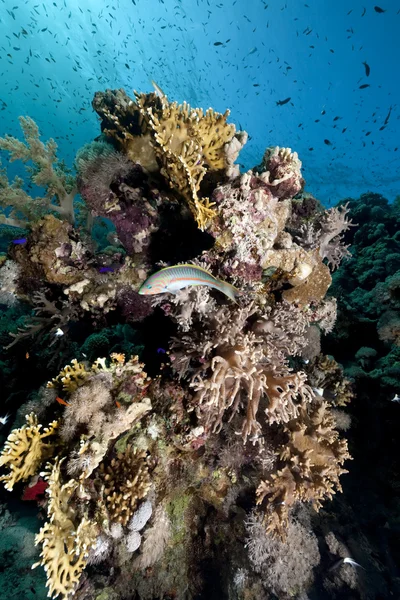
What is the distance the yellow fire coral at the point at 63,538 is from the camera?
2.89 meters

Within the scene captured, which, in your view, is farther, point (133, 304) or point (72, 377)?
point (133, 304)

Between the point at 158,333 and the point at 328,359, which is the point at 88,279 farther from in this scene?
the point at 328,359

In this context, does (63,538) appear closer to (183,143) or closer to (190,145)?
(190,145)

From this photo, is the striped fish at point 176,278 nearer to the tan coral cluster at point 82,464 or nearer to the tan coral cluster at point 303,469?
the tan coral cluster at point 82,464

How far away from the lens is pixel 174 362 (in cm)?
379

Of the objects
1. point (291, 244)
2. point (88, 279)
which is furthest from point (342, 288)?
point (88, 279)

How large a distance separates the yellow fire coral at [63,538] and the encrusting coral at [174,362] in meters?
0.02

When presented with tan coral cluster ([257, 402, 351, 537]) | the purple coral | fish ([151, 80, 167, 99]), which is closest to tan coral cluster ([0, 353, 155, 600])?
the purple coral

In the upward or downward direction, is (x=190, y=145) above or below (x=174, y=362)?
above

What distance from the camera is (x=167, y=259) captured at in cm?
495

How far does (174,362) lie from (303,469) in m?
2.38

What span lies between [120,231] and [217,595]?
5.76 m

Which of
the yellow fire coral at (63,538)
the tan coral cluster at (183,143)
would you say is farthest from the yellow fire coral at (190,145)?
Answer: the yellow fire coral at (63,538)

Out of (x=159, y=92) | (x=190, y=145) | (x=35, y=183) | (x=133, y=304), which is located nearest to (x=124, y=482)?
(x=133, y=304)
